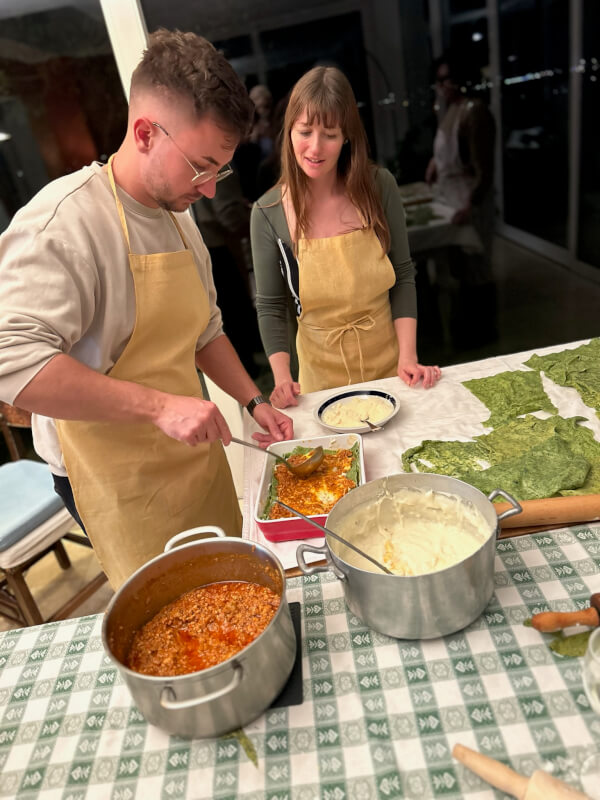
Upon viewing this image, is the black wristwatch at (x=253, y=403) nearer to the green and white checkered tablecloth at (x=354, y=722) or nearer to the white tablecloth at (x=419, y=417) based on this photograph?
the white tablecloth at (x=419, y=417)

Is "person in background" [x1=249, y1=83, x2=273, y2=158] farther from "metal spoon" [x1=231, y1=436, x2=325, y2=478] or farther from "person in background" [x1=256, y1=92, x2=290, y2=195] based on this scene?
"metal spoon" [x1=231, y1=436, x2=325, y2=478]

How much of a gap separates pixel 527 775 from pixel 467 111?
316 centimetres

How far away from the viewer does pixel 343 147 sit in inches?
88.7

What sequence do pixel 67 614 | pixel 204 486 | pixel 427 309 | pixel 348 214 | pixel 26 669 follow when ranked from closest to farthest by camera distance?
pixel 26 669 < pixel 204 486 < pixel 348 214 < pixel 67 614 < pixel 427 309

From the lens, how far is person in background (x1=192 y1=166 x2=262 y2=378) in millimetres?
3234

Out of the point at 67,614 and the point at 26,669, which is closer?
the point at 26,669

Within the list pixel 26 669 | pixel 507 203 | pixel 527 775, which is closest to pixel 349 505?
pixel 527 775

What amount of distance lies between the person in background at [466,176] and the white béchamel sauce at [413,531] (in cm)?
257

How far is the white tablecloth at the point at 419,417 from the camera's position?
5.12 feet

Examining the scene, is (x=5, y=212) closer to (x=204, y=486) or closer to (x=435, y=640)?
(x=204, y=486)

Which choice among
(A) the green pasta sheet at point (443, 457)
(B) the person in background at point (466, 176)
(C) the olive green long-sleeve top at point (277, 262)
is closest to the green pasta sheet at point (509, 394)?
(A) the green pasta sheet at point (443, 457)

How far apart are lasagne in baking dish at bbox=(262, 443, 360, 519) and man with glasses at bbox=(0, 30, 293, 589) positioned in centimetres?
21

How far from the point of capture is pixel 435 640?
0.97 m

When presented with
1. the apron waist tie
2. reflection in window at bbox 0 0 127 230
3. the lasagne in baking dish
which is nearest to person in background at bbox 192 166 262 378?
reflection in window at bbox 0 0 127 230
